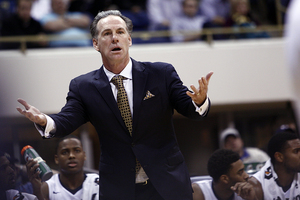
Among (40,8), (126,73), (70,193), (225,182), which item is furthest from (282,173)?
(40,8)

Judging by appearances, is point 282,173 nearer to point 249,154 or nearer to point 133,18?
point 249,154

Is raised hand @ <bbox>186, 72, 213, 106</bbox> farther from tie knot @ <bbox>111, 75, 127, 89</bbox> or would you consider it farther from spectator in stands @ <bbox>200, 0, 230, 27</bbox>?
spectator in stands @ <bbox>200, 0, 230, 27</bbox>

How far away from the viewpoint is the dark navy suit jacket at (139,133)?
2398 millimetres

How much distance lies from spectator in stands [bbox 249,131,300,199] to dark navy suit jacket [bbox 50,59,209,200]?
95cm

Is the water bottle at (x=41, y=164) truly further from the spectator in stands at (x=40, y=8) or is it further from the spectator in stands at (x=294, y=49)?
the spectator in stands at (x=40, y=8)

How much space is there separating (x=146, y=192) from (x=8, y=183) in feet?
4.09

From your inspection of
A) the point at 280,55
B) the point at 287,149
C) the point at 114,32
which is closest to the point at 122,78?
the point at 114,32

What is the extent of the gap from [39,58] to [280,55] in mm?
3998

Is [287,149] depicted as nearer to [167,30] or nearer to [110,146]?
[110,146]

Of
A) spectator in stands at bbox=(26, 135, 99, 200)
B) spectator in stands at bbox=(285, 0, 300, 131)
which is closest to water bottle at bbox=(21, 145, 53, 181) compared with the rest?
spectator in stands at bbox=(26, 135, 99, 200)

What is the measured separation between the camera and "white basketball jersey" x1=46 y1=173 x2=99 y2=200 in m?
3.12

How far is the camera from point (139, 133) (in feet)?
7.96

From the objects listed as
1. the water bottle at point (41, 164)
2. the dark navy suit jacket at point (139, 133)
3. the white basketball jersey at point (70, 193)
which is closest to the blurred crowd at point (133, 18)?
the water bottle at point (41, 164)

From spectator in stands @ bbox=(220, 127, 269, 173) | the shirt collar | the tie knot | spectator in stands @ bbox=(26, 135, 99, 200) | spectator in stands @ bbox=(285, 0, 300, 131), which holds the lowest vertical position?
spectator in stands @ bbox=(220, 127, 269, 173)
